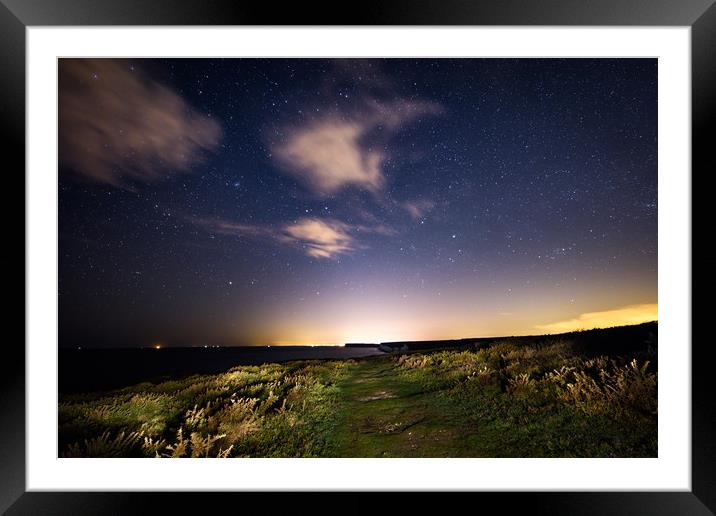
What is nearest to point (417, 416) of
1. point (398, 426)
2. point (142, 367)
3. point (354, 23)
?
point (398, 426)

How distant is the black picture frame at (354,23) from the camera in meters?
2.38

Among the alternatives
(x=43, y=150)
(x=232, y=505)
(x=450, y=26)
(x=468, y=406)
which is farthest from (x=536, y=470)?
(x=43, y=150)

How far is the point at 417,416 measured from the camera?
3633mm

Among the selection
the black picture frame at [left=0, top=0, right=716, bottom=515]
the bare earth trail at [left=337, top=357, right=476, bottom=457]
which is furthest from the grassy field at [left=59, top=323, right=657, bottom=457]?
the black picture frame at [left=0, top=0, right=716, bottom=515]

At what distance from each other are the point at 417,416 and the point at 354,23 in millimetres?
4213

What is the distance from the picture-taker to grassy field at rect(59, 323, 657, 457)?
293cm

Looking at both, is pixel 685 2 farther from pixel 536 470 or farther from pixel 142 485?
pixel 142 485

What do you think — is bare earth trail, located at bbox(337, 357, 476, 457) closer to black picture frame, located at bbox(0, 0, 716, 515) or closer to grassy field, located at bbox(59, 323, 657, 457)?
grassy field, located at bbox(59, 323, 657, 457)

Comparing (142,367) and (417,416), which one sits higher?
(417,416)

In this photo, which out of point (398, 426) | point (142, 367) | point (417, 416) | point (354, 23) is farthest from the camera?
point (142, 367)

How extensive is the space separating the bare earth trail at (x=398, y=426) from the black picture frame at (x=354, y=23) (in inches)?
18.1

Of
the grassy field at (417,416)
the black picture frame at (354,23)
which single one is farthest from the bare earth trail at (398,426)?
the black picture frame at (354,23)

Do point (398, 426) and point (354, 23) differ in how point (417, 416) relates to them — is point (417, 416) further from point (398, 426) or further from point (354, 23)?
point (354, 23)

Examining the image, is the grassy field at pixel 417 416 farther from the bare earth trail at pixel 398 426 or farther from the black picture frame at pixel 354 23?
the black picture frame at pixel 354 23
